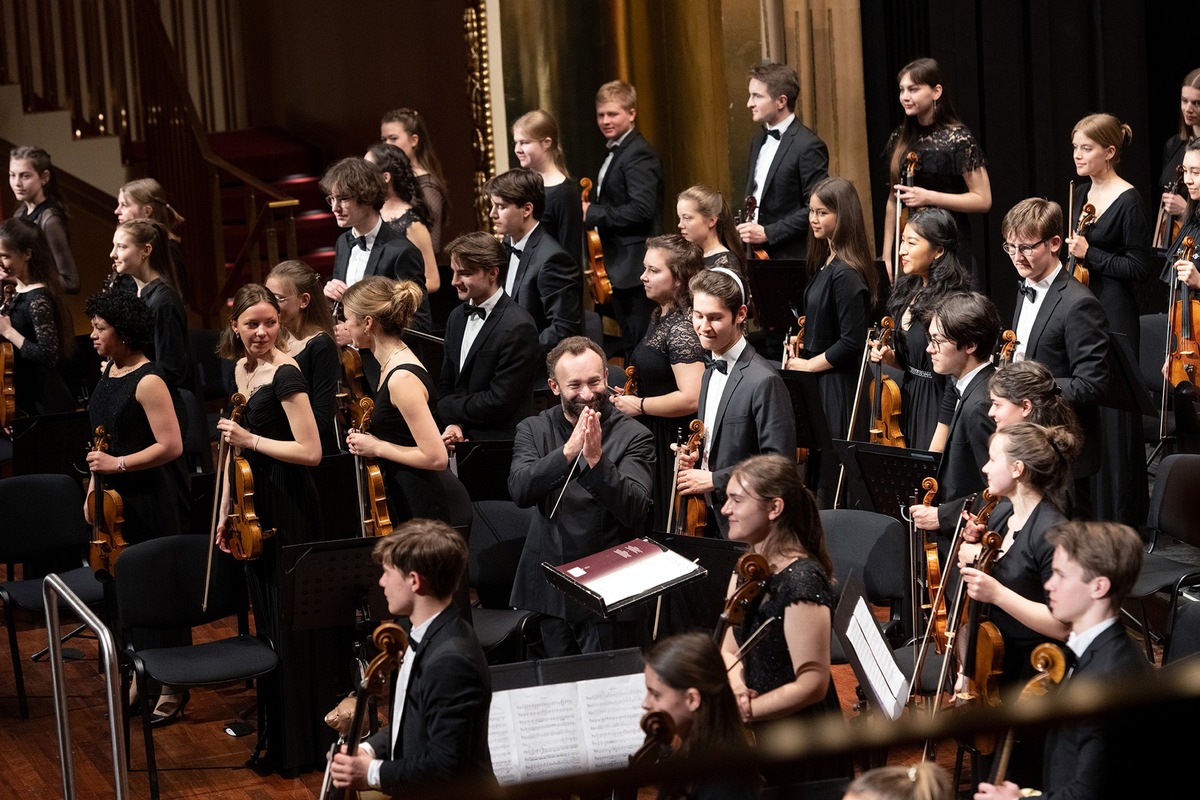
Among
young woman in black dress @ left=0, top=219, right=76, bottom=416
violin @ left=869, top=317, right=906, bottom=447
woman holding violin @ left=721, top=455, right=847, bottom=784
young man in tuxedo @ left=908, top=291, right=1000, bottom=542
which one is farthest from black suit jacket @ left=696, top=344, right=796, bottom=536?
young woman in black dress @ left=0, top=219, right=76, bottom=416

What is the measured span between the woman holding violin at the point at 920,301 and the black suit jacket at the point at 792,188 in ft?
4.51

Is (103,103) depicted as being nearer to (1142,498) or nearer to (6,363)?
(6,363)

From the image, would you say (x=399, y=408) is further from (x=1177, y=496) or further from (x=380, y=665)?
(x=1177, y=496)

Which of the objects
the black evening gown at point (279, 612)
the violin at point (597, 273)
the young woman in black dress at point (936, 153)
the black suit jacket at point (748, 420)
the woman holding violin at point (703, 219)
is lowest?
the black evening gown at point (279, 612)

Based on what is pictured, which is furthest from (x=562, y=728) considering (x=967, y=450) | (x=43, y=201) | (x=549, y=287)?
(x=43, y=201)

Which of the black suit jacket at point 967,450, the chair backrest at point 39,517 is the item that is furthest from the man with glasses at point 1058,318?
the chair backrest at point 39,517

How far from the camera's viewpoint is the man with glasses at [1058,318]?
5.13 m

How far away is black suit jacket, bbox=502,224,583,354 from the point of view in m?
6.38

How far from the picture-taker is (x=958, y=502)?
447 cm

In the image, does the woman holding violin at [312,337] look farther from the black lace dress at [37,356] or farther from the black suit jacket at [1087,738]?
the black suit jacket at [1087,738]

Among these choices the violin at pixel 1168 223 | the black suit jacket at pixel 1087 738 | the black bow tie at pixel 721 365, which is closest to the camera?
the black suit jacket at pixel 1087 738

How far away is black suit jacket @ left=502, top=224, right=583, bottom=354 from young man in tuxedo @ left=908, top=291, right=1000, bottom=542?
75.3 inches

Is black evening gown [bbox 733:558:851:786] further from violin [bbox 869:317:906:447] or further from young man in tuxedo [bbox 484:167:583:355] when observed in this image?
young man in tuxedo [bbox 484:167:583:355]

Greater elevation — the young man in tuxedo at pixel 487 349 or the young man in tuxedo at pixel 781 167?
the young man in tuxedo at pixel 781 167
